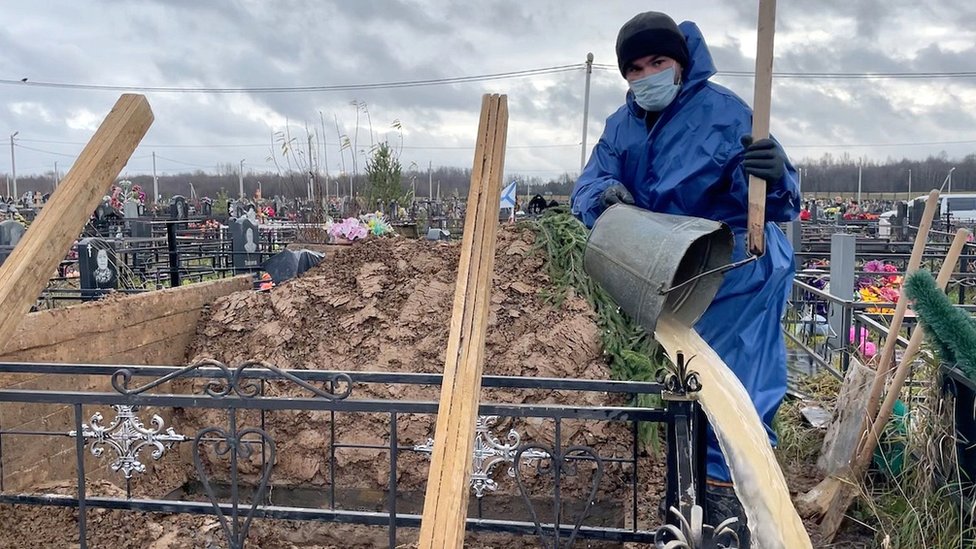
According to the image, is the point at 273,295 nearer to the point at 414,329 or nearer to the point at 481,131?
the point at 414,329

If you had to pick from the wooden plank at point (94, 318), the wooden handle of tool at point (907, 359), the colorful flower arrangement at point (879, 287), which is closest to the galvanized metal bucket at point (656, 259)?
the wooden handle of tool at point (907, 359)

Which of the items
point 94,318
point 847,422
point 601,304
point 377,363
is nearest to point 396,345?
point 377,363

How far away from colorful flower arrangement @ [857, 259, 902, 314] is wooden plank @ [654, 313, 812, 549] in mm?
4776

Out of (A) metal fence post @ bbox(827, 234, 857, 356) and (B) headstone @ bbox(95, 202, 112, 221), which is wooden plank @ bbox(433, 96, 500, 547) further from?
(B) headstone @ bbox(95, 202, 112, 221)

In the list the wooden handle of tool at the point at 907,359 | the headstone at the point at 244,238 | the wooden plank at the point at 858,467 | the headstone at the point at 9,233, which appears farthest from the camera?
the headstone at the point at 244,238

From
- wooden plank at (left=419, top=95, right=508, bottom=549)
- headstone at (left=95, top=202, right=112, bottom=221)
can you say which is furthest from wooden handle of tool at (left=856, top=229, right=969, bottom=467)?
Answer: headstone at (left=95, top=202, right=112, bottom=221)

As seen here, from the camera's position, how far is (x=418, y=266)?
5789mm

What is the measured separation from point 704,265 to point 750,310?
36cm

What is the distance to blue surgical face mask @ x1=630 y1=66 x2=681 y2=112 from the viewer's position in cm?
234

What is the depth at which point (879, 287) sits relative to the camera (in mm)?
7629

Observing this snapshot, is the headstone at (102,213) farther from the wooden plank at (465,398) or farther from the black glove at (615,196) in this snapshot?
the wooden plank at (465,398)

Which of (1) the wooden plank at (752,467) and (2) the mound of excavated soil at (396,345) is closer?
(1) the wooden plank at (752,467)

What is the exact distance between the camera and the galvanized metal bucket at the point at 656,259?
1.79 meters

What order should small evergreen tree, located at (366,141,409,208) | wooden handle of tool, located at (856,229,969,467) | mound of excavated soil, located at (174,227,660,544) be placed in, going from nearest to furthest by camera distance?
wooden handle of tool, located at (856,229,969,467) → mound of excavated soil, located at (174,227,660,544) → small evergreen tree, located at (366,141,409,208)
